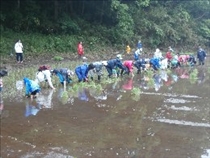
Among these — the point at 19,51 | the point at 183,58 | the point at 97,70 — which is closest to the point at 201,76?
the point at 183,58

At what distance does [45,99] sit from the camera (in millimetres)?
13000

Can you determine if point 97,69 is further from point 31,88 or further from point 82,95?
point 31,88

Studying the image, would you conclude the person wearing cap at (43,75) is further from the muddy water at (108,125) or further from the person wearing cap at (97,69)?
the person wearing cap at (97,69)

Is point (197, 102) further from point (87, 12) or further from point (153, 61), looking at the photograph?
point (87, 12)

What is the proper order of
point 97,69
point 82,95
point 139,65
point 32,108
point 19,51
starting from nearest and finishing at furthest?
point 32,108, point 82,95, point 97,69, point 139,65, point 19,51

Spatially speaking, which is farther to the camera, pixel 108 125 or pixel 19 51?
pixel 19 51

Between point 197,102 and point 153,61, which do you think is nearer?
point 197,102

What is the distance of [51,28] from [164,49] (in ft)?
39.7

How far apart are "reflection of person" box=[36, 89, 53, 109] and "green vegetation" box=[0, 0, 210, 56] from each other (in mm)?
9505

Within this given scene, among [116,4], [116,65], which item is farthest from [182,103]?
[116,4]

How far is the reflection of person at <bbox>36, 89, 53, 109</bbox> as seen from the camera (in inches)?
477

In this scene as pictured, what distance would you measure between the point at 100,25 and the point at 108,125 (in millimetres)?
22089

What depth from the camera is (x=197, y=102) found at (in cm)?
1345

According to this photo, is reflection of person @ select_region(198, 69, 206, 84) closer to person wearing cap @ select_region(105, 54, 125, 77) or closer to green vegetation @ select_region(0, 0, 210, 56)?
person wearing cap @ select_region(105, 54, 125, 77)
